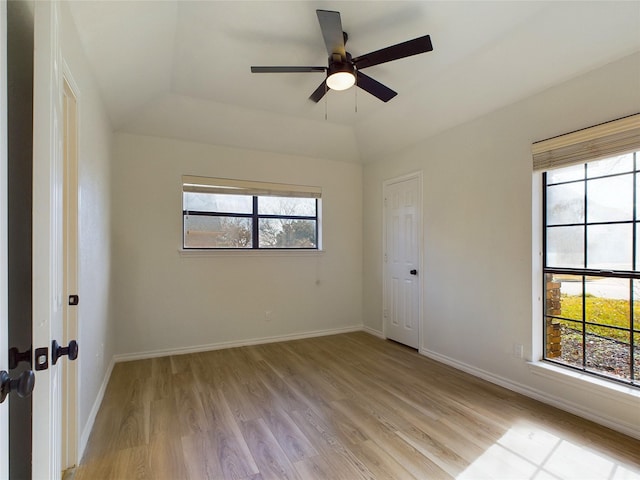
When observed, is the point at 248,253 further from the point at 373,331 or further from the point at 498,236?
the point at 498,236

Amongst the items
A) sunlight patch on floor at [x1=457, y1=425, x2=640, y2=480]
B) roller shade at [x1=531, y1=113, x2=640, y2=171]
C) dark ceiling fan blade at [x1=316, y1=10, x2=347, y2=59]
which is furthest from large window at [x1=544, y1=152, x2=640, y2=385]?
dark ceiling fan blade at [x1=316, y1=10, x2=347, y2=59]

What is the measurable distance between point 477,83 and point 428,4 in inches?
36.6

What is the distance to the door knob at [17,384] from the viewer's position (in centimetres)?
66

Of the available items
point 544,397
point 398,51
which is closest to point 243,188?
point 398,51

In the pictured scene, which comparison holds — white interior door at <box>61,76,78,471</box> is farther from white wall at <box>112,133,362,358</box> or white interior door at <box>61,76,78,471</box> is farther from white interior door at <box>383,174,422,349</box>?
white interior door at <box>383,174,422,349</box>

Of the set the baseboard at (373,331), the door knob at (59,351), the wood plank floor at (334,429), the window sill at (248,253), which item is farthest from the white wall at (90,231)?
the baseboard at (373,331)

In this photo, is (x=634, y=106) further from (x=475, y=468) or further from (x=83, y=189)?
(x=83, y=189)

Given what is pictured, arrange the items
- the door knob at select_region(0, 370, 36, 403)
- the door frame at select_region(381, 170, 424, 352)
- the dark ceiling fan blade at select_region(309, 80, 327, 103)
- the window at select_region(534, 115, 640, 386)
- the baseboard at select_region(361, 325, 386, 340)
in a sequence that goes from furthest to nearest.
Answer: the baseboard at select_region(361, 325, 386, 340) < the door frame at select_region(381, 170, 424, 352) < the dark ceiling fan blade at select_region(309, 80, 327, 103) < the window at select_region(534, 115, 640, 386) < the door knob at select_region(0, 370, 36, 403)

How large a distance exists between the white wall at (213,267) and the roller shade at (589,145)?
8.38 feet

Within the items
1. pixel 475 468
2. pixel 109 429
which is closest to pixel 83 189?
pixel 109 429

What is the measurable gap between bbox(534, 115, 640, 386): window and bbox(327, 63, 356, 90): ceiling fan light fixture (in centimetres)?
164

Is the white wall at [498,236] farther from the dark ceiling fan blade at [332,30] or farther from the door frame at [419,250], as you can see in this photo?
the dark ceiling fan blade at [332,30]

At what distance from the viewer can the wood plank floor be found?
5.82 feet

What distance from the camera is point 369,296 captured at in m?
4.64
